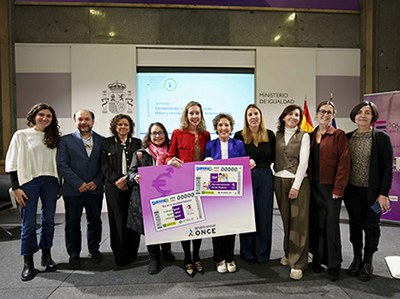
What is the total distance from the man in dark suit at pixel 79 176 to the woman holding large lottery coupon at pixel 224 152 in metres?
1.16

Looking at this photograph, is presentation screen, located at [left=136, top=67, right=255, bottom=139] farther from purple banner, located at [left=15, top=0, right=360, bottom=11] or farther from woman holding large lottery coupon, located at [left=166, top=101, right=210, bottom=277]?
woman holding large lottery coupon, located at [left=166, top=101, right=210, bottom=277]

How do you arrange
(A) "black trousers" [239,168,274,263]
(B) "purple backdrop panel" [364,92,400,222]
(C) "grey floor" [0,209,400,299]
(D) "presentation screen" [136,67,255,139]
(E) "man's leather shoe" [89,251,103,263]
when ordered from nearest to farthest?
1. (C) "grey floor" [0,209,400,299]
2. (A) "black trousers" [239,168,274,263]
3. (E) "man's leather shoe" [89,251,103,263]
4. (B) "purple backdrop panel" [364,92,400,222]
5. (D) "presentation screen" [136,67,255,139]

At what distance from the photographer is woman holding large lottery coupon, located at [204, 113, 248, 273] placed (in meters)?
2.73

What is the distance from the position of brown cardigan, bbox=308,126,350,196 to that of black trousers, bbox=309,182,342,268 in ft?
0.27

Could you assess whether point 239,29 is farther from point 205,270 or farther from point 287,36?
point 205,270

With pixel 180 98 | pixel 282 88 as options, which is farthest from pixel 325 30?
pixel 180 98

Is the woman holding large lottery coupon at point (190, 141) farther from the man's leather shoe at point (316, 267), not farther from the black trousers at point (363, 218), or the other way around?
the black trousers at point (363, 218)

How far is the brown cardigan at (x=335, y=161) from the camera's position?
2.53m

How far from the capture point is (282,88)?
5488 mm

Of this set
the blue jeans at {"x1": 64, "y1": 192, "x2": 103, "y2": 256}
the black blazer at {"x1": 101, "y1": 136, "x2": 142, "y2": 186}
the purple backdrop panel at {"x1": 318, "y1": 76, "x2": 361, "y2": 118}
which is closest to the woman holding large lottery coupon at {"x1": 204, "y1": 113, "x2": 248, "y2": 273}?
the black blazer at {"x1": 101, "y1": 136, "x2": 142, "y2": 186}

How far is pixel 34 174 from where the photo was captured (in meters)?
2.77

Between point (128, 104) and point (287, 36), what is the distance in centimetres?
320

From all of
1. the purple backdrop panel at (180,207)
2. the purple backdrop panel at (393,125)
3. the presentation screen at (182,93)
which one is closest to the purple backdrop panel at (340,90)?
the purple backdrop panel at (393,125)

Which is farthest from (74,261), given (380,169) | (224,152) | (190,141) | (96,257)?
(380,169)
